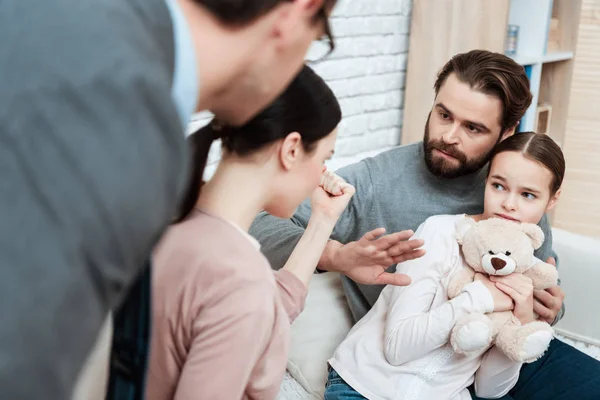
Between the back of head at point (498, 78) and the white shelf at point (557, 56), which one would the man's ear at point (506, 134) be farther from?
the white shelf at point (557, 56)

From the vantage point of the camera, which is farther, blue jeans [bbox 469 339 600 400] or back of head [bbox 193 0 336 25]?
blue jeans [bbox 469 339 600 400]

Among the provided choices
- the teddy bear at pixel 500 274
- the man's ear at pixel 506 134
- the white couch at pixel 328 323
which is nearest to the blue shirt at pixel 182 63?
the white couch at pixel 328 323

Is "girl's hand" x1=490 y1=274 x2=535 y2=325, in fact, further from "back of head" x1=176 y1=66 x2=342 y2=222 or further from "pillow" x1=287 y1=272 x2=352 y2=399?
"back of head" x1=176 y1=66 x2=342 y2=222

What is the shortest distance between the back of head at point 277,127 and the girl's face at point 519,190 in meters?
0.56

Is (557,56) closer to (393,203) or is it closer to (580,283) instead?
(580,283)

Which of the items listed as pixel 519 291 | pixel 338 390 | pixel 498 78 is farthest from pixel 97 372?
pixel 498 78

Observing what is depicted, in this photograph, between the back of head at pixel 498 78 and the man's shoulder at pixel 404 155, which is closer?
the back of head at pixel 498 78

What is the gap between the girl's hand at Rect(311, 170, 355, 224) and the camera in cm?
125

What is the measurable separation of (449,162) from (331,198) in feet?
1.24

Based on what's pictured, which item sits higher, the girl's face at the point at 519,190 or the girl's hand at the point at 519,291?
the girl's face at the point at 519,190

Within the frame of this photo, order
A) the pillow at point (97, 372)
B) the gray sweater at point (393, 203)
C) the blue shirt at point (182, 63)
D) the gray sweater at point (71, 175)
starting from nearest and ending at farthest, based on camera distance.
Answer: the gray sweater at point (71, 175) < the blue shirt at point (182, 63) < the pillow at point (97, 372) < the gray sweater at point (393, 203)

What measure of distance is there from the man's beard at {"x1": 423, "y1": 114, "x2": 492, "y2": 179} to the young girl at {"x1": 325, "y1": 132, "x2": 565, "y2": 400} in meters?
0.09

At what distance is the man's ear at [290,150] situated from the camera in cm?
95

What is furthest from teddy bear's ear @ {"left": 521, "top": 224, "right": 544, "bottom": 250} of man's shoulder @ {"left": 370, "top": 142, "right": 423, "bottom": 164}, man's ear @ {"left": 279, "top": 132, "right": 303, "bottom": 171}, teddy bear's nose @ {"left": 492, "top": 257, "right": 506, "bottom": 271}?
man's ear @ {"left": 279, "top": 132, "right": 303, "bottom": 171}
